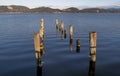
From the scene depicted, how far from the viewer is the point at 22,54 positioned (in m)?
27.6

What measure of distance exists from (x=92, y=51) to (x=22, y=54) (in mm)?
13135

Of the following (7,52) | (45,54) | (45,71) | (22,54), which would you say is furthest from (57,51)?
(45,71)

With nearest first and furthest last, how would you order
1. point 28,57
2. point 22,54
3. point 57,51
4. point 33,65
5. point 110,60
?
point 33,65, point 110,60, point 28,57, point 22,54, point 57,51

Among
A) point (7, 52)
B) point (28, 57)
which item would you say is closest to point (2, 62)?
point (28, 57)

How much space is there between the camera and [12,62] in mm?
23719

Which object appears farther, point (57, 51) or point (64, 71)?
point (57, 51)

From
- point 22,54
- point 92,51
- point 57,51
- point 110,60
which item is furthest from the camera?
point 57,51

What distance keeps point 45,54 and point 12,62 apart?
534cm

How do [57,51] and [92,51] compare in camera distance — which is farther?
[57,51]

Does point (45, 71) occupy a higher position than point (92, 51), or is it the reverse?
point (92, 51)

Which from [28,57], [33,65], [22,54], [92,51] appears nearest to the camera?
[92,51]

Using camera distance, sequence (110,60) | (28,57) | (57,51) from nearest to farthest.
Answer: (110,60) → (28,57) → (57,51)

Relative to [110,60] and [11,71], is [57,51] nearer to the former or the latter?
[110,60]

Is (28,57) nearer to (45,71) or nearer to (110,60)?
(45,71)
